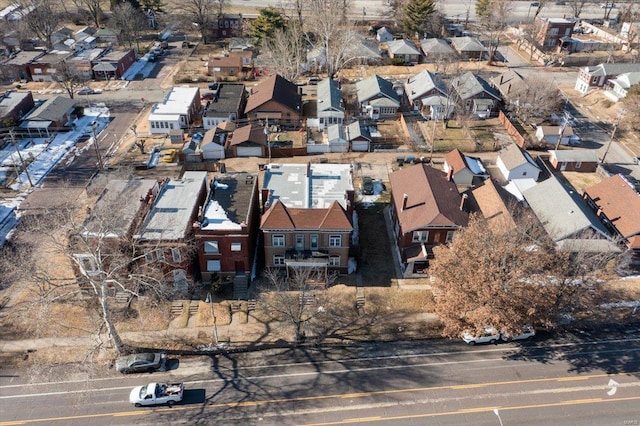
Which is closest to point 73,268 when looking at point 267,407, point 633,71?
point 267,407

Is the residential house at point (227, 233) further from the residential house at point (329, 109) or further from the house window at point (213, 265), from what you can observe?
the residential house at point (329, 109)

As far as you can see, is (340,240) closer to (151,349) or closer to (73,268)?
(151,349)

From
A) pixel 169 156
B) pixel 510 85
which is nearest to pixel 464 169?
pixel 510 85

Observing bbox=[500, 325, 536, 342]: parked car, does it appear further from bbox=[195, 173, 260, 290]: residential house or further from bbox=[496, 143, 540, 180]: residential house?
bbox=[496, 143, 540, 180]: residential house

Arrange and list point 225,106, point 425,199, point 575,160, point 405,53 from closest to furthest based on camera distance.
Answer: point 425,199
point 575,160
point 225,106
point 405,53

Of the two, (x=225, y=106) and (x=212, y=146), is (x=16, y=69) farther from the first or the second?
(x=212, y=146)

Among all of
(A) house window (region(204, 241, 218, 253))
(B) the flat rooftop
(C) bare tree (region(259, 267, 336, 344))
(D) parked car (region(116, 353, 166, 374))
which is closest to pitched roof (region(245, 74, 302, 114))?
(B) the flat rooftop
